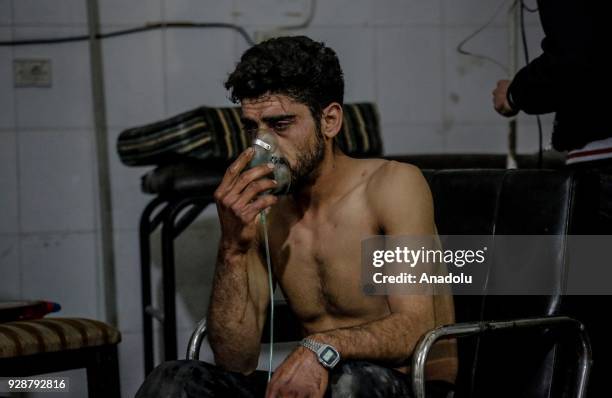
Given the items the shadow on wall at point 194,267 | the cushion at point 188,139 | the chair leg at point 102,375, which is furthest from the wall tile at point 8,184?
the chair leg at point 102,375

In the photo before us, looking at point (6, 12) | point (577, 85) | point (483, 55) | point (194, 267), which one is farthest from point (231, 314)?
point (483, 55)

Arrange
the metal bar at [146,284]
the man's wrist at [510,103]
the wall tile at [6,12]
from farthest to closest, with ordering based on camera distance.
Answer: the wall tile at [6,12]
the metal bar at [146,284]
the man's wrist at [510,103]

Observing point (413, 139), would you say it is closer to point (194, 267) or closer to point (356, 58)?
point (356, 58)

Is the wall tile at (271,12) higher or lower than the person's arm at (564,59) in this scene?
higher

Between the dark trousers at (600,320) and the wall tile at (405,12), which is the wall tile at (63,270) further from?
Answer: the dark trousers at (600,320)

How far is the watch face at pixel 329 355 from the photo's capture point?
1.33 meters

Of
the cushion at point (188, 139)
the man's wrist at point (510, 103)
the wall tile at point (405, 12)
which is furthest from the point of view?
the wall tile at point (405, 12)

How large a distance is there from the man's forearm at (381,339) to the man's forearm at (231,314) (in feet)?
0.91

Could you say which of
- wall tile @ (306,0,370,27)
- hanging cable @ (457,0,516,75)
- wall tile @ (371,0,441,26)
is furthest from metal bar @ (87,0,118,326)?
hanging cable @ (457,0,516,75)

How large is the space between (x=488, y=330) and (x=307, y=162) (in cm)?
49

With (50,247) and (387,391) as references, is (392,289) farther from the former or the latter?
(50,247)

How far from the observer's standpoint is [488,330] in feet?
4.58

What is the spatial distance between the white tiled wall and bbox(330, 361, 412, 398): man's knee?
1.62 m

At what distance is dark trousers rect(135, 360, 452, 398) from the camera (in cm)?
129
